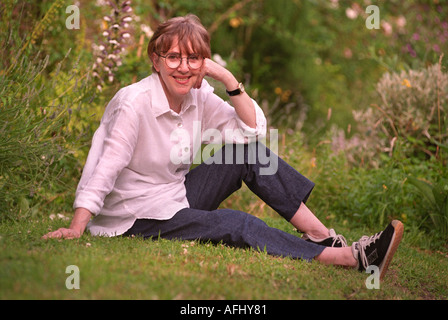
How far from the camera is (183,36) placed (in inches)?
113

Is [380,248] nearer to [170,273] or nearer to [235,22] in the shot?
[170,273]

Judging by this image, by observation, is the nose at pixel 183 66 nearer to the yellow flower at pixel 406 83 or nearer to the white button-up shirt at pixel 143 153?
the white button-up shirt at pixel 143 153

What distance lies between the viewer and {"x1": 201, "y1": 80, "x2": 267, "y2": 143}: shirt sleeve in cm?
312

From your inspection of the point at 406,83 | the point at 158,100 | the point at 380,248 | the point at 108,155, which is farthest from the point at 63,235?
the point at 406,83

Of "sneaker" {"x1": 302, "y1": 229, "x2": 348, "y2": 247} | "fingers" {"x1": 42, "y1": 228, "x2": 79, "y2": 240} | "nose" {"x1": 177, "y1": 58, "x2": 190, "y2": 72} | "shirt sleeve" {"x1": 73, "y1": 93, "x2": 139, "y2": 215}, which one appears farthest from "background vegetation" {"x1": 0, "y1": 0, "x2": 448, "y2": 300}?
"sneaker" {"x1": 302, "y1": 229, "x2": 348, "y2": 247}

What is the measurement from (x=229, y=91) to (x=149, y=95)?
0.46 meters

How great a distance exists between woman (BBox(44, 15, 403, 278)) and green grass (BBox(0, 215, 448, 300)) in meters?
0.11

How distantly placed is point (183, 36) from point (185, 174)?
81cm

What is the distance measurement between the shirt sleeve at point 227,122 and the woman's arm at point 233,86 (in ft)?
0.11

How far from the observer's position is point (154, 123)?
9.65ft

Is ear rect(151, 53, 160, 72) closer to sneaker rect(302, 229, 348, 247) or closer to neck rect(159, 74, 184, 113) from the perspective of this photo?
neck rect(159, 74, 184, 113)

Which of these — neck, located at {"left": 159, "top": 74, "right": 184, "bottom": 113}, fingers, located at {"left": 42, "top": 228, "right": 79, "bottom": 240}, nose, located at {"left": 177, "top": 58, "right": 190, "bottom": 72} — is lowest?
fingers, located at {"left": 42, "top": 228, "right": 79, "bottom": 240}
